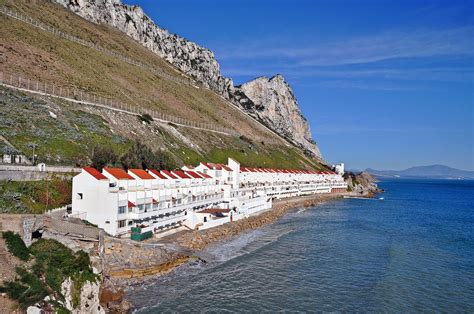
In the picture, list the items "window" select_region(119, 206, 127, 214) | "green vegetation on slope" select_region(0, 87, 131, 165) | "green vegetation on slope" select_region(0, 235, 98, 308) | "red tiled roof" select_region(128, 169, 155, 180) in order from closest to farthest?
"green vegetation on slope" select_region(0, 235, 98, 308) → "window" select_region(119, 206, 127, 214) → "red tiled roof" select_region(128, 169, 155, 180) → "green vegetation on slope" select_region(0, 87, 131, 165)

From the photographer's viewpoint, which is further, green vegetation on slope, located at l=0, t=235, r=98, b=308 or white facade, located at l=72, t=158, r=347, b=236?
white facade, located at l=72, t=158, r=347, b=236

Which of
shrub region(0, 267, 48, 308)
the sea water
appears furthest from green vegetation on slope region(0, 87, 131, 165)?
shrub region(0, 267, 48, 308)

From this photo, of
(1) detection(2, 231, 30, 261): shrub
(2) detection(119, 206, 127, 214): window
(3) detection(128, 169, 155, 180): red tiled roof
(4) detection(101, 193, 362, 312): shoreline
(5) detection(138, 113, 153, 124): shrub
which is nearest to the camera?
(1) detection(2, 231, 30, 261): shrub

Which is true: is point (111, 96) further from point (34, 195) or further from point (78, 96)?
point (34, 195)

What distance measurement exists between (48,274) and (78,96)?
64964 mm

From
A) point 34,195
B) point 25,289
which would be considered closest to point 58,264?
point 25,289

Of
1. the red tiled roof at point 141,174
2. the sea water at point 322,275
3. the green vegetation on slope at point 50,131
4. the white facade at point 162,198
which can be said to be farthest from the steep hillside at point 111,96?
the sea water at point 322,275

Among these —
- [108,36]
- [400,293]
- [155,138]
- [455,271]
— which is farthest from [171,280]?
[108,36]

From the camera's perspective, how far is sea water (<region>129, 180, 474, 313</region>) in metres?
33.3

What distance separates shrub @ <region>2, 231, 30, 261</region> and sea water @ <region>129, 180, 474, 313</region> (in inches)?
339

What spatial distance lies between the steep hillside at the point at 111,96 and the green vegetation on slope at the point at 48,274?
80.6 ft

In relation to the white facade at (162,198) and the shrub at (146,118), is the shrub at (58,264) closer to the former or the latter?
the white facade at (162,198)

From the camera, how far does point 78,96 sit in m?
85.6

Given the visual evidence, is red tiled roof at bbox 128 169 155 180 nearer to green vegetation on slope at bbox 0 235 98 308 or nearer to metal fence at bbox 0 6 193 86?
green vegetation on slope at bbox 0 235 98 308
